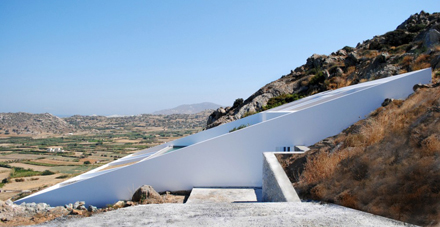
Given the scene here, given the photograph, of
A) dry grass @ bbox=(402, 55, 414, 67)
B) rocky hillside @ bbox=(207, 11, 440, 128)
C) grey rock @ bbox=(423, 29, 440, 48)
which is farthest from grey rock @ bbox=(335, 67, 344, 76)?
dry grass @ bbox=(402, 55, 414, 67)

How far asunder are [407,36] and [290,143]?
20221 millimetres

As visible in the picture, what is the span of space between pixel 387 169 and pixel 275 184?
1692 millimetres

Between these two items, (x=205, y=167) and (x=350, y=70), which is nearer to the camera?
(x=205, y=167)

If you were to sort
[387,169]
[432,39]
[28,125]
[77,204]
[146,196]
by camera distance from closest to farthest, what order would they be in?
[387,169]
[146,196]
[77,204]
[432,39]
[28,125]

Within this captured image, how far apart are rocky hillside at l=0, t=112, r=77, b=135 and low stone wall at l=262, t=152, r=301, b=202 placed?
99.9 metres

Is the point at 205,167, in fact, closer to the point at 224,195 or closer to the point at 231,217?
the point at 224,195

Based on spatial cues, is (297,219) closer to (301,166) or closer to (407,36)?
(301,166)

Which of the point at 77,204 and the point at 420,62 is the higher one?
the point at 420,62

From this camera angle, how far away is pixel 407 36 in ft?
75.6

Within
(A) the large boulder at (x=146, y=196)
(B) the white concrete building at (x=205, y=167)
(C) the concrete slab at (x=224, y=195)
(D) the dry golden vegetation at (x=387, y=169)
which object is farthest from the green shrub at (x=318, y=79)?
(A) the large boulder at (x=146, y=196)

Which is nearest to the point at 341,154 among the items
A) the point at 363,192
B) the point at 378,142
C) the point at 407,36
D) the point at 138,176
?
the point at 378,142

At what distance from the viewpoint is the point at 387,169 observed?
170 inches

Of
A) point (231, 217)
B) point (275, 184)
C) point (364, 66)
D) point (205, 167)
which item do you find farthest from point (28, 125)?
point (231, 217)

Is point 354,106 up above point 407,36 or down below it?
below
